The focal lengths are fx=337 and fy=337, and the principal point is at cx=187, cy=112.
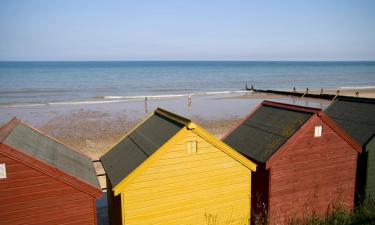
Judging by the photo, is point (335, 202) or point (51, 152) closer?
point (51, 152)

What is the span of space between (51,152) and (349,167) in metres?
10.2

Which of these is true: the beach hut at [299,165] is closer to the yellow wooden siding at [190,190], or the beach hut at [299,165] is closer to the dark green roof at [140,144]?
the yellow wooden siding at [190,190]

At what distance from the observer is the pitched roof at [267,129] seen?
36.9 ft

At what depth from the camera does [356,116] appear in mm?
13820

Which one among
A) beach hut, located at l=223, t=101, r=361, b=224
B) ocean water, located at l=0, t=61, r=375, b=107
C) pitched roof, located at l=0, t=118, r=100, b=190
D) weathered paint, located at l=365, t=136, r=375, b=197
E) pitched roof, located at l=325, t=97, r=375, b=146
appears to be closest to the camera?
pitched roof, located at l=0, t=118, r=100, b=190

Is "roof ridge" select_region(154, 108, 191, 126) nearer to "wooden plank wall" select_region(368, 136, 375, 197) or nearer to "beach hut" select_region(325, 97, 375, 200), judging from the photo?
"beach hut" select_region(325, 97, 375, 200)

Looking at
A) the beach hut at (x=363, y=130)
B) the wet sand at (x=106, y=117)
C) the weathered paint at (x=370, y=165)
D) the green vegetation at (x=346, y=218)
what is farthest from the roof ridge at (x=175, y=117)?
the wet sand at (x=106, y=117)

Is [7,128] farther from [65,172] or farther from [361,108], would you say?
[361,108]

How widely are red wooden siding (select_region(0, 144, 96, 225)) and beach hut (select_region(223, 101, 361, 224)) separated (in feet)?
18.4

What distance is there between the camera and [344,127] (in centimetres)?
1373

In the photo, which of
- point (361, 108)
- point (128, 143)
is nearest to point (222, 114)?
point (361, 108)

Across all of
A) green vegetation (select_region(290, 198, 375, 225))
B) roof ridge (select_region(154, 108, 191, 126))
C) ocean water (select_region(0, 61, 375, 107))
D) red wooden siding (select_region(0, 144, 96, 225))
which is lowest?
green vegetation (select_region(290, 198, 375, 225))

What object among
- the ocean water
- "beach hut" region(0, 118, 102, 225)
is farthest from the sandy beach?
"beach hut" region(0, 118, 102, 225)

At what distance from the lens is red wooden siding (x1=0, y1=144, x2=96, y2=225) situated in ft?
26.0
